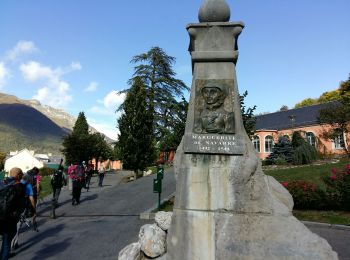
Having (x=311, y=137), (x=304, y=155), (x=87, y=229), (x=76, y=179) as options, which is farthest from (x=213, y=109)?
(x=311, y=137)

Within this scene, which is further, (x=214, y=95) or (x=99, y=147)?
(x=99, y=147)

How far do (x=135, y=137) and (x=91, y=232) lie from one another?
68.5 feet

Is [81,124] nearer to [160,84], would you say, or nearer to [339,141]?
[160,84]

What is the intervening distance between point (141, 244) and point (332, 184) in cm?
1110

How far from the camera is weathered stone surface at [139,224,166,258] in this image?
540 cm

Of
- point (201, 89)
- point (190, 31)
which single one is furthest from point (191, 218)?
point (190, 31)

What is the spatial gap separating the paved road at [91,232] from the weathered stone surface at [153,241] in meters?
2.75

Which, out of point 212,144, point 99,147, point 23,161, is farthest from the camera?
point 23,161

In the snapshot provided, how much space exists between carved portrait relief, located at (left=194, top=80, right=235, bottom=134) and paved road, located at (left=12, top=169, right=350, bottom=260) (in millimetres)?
4254

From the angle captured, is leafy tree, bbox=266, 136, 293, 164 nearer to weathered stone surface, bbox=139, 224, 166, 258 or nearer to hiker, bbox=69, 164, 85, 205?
hiker, bbox=69, 164, 85, 205

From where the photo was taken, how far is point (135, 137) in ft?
103

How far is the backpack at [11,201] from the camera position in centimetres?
611

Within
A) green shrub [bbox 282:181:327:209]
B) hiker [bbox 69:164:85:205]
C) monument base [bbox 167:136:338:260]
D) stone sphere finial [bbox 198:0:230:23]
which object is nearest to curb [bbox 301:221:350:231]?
green shrub [bbox 282:181:327:209]

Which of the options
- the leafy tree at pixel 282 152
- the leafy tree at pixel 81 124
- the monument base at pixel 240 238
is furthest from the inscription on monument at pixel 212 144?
the leafy tree at pixel 81 124
